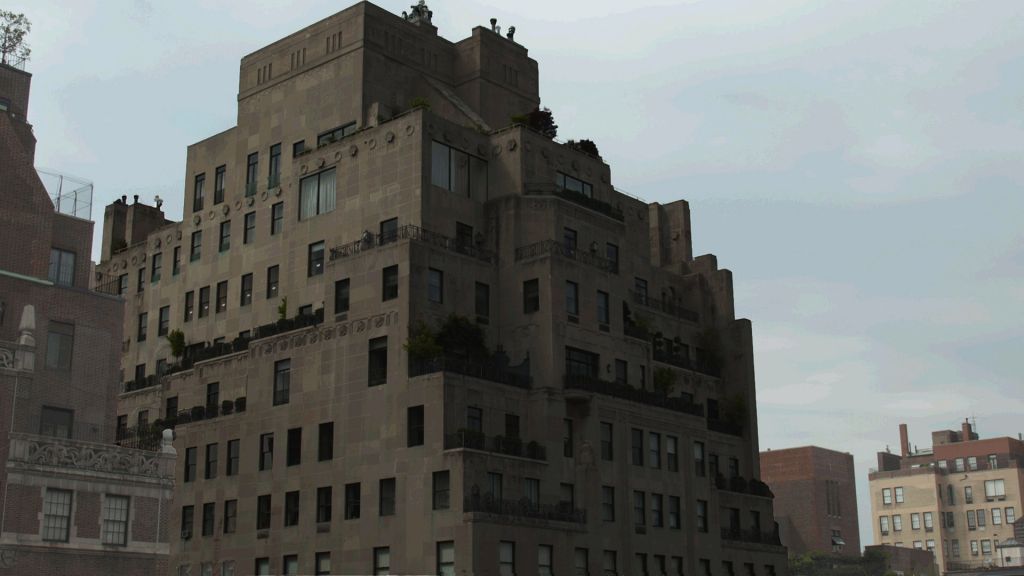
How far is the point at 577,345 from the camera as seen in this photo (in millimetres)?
82312

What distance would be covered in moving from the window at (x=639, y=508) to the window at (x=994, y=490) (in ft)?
387

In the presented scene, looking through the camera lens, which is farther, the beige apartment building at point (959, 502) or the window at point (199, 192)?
the beige apartment building at point (959, 502)

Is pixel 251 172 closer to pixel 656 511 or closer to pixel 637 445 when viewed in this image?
pixel 637 445

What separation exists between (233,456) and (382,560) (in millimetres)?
15383

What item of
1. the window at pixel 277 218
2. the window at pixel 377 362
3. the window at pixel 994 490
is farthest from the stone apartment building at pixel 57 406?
the window at pixel 994 490

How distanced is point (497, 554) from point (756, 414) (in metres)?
36.4

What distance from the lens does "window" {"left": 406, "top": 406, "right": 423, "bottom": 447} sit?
76188mm

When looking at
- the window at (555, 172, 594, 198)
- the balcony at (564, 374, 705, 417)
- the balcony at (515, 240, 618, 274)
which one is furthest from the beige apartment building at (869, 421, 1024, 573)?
the balcony at (515, 240, 618, 274)

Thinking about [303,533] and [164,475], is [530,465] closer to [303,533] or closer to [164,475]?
[303,533]

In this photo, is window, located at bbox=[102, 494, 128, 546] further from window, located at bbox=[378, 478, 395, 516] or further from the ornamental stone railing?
window, located at bbox=[378, 478, 395, 516]

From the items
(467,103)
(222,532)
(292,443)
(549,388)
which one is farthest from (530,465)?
(467,103)

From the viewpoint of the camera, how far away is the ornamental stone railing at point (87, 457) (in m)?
52.2

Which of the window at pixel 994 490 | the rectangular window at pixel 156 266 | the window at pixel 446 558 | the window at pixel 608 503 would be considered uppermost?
the rectangular window at pixel 156 266

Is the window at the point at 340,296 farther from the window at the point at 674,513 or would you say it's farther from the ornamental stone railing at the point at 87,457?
the ornamental stone railing at the point at 87,457
